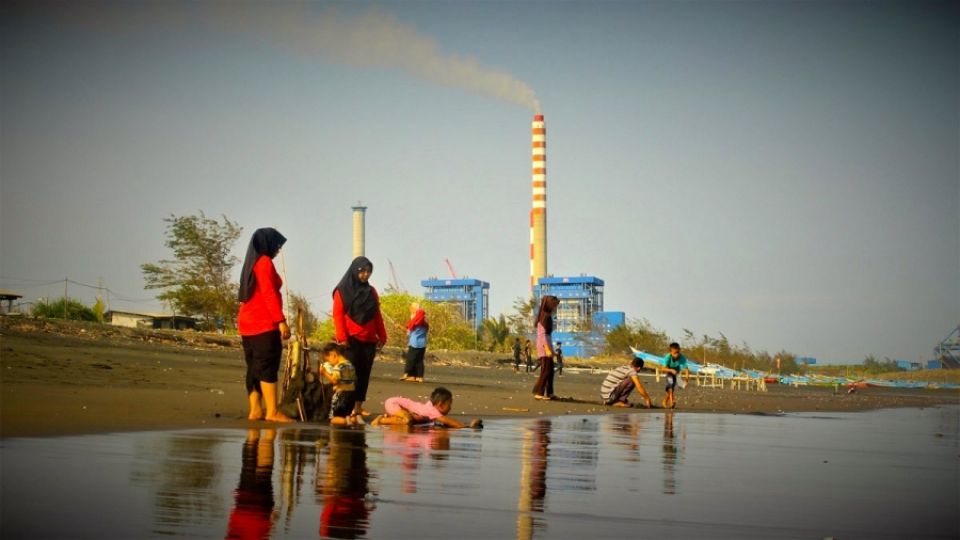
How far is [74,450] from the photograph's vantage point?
767cm

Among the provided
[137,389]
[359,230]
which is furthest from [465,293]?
[137,389]

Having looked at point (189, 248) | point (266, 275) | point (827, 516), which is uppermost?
point (189, 248)

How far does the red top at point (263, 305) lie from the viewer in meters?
12.1

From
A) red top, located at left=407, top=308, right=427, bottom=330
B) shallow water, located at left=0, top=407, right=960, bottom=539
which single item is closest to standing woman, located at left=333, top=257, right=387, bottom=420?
shallow water, located at left=0, top=407, right=960, bottom=539

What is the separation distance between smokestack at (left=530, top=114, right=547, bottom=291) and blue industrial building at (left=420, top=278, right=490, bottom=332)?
1749cm

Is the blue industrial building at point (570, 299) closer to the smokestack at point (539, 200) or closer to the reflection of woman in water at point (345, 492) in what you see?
the smokestack at point (539, 200)

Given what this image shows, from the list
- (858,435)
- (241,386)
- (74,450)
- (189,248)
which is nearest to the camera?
(74,450)

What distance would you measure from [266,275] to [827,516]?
Answer: 7.16 metres

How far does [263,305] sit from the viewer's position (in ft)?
39.6

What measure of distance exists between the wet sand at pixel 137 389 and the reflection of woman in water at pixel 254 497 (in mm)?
2032

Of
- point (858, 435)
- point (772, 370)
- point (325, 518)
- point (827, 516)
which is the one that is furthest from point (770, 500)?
point (772, 370)

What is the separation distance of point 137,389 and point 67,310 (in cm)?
3163

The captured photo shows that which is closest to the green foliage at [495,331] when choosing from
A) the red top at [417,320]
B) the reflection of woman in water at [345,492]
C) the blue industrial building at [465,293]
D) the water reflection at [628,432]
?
the blue industrial building at [465,293]

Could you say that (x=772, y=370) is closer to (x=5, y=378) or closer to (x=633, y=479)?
(x=5, y=378)
